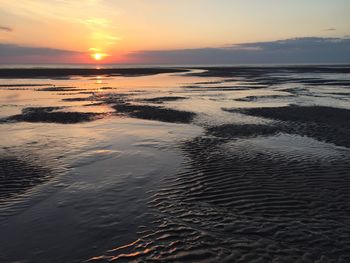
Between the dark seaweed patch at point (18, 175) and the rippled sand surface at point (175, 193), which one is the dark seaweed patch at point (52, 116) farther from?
the dark seaweed patch at point (18, 175)

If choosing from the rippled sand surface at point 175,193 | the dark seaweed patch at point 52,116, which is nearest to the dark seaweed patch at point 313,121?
the rippled sand surface at point 175,193

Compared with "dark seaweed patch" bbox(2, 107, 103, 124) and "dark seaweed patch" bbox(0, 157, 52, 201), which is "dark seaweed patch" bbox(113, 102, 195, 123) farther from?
"dark seaweed patch" bbox(0, 157, 52, 201)

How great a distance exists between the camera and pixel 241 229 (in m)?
8.08

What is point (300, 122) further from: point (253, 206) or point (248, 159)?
point (253, 206)

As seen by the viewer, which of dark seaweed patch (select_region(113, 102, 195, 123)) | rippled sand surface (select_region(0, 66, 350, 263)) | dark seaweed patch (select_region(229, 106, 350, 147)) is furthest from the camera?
dark seaweed patch (select_region(113, 102, 195, 123))

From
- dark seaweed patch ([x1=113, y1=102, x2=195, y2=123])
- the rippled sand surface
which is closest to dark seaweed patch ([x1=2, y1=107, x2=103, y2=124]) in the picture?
the rippled sand surface

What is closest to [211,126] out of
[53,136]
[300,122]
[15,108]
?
[300,122]

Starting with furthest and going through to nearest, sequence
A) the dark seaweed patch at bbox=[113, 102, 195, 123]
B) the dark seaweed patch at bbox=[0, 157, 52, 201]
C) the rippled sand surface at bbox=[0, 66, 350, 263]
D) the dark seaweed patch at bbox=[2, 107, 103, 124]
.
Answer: the dark seaweed patch at bbox=[113, 102, 195, 123] → the dark seaweed patch at bbox=[2, 107, 103, 124] → the dark seaweed patch at bbox=[0, 157, 52, 201] → the rippled sand surface at bbox=[0, 66, 350, 263]

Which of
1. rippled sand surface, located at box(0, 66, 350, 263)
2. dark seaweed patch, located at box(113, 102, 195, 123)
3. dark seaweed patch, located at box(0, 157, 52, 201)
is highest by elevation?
dark seaweed patch, located at box(113, 102, 195, 123)

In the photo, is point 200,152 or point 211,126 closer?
point 200,152

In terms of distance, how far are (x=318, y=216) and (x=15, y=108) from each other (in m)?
27.8

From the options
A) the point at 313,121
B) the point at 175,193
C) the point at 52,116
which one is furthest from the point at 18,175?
the point at 313,121

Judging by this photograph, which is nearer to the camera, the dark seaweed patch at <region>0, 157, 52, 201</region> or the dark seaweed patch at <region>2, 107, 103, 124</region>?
the dark seaweed patch at <region>0, 157, 52, 201</region>

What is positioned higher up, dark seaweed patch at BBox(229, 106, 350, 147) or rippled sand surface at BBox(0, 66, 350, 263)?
dark seaweed patch at BBox(229, 106, 350, 147)
